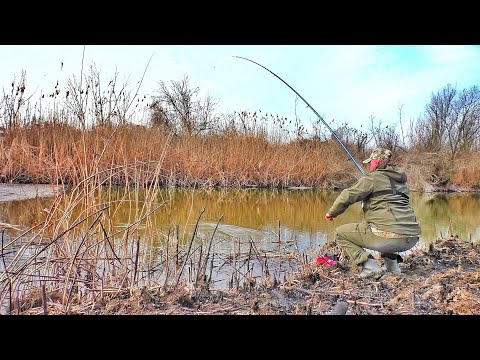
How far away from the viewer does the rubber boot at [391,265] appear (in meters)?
2.65

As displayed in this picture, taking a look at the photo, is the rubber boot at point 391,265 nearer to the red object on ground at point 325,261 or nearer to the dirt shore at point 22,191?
the red object on ground at point 325,261

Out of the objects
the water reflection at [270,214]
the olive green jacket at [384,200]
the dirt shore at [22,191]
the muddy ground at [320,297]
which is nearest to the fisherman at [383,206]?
the olive green jacket at [384,200]

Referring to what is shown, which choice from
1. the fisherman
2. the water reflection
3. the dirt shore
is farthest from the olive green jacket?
the dirt shore

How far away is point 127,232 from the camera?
2.66 m

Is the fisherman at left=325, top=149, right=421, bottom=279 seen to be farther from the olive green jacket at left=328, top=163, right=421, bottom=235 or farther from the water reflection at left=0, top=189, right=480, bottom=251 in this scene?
the water reflection at left=0, top=189, right=480, bottom=251

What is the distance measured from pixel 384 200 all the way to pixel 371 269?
480 millimetres

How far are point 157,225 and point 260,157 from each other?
1.49 metres

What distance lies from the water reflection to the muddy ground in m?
0.75

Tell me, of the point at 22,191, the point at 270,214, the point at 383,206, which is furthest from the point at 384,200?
the point at 22,191

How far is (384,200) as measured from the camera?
2443 mm

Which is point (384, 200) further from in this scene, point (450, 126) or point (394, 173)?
point (450, 126)

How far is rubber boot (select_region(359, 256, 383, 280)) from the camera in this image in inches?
→ 103

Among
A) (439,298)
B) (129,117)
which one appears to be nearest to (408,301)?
(439,298)
